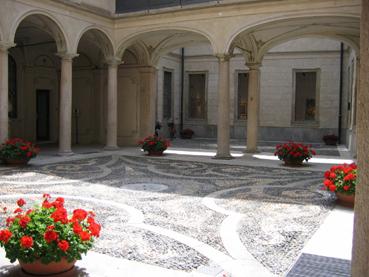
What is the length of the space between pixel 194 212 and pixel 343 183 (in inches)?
103

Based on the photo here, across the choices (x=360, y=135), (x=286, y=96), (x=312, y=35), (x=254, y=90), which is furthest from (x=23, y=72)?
(x=360, y=135)

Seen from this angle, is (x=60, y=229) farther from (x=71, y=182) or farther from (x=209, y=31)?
(x=209, y=31)

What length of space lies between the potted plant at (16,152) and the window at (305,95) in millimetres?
16680

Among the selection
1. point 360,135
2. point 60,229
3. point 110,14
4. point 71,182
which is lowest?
point 71,182

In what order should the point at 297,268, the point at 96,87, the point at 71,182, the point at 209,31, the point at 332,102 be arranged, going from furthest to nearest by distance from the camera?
the point at 332,102 < the point at 96,87 < the point at 209,31 < the point at 71,182 < the point at 297,268

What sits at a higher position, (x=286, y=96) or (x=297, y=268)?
(x=286, y=96)

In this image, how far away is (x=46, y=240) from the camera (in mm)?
3326

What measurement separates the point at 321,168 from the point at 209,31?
5.94m

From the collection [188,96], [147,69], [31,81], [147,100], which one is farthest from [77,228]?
[188,96]

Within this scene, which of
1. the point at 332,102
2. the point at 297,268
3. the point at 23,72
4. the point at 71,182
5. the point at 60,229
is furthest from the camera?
the point at 332,102

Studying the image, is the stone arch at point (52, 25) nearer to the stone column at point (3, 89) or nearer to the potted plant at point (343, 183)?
the stone column at point (3, 89)

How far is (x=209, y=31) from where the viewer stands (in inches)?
544

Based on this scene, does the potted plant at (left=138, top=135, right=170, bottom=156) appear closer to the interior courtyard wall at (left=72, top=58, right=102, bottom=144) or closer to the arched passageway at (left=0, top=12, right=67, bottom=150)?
the interior courtyard wall at (left=72, top=58, right=102, bottom=144)

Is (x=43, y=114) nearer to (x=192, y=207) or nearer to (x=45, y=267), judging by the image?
(x=192, y=207)
